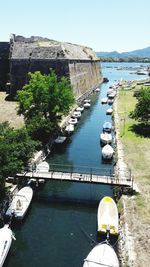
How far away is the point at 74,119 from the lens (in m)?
57.6

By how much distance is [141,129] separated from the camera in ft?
160

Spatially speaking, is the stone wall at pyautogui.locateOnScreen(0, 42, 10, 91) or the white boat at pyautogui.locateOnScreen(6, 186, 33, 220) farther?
the stone wall at pyautogui.locateOnScreen(0, 42, 10, 91)

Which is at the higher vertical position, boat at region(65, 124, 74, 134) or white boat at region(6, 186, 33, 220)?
boat at region(65, 124, 74, 134)

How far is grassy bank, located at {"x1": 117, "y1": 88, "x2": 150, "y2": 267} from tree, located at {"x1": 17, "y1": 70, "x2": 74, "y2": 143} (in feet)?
31.6

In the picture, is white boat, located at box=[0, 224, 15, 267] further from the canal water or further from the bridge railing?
the bridge railing

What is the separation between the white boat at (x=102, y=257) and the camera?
1939 cm

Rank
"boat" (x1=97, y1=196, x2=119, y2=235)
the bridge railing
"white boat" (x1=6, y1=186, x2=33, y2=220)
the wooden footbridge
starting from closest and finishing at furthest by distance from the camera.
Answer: "boat" (x1=97, y1=196, x2=119, y2=235), "white boat" (x1=6, y1=186, x2=33, y2=220), the wooden footbridge, the bridge railing

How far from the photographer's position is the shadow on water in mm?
46672

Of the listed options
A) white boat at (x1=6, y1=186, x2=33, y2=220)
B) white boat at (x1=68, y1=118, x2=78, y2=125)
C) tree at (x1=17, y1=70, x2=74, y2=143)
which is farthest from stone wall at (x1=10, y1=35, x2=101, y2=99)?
white boat at (x1=6, y1=186, x2=33, y2=220)

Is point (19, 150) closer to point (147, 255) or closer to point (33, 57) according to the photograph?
point (147, 255)

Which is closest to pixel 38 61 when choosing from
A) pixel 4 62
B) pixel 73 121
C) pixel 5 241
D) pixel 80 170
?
pixel 4 62

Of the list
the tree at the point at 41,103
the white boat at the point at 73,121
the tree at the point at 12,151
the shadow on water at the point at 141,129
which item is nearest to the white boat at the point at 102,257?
the tree at the point at 12,151

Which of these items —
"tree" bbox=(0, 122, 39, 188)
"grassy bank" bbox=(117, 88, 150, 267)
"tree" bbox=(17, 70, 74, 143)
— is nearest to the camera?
"grassy bank" bbox=(117, 88, 150, 267)

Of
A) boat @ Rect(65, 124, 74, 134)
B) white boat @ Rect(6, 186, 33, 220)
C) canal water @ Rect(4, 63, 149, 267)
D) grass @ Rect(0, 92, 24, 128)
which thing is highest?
grass @ Rect(0, 92, 24, 128)
